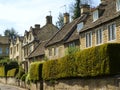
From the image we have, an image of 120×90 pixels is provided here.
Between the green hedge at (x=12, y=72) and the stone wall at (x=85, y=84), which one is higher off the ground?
the green hedge at (x=12, y=72)

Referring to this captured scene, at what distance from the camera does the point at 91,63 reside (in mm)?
28938

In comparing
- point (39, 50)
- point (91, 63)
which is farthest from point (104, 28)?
point (39, 50)

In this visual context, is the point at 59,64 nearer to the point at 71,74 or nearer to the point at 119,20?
the point at 71,74

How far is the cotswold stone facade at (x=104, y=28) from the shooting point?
3541 cm

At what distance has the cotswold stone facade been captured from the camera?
3541 cm

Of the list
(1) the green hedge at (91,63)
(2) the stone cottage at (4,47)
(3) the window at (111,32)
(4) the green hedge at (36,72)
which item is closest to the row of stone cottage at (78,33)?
(3) the window at (111,32)

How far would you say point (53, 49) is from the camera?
55625 mm

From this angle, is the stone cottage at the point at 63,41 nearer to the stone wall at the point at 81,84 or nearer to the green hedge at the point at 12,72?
the stone wall at the point at 81,84

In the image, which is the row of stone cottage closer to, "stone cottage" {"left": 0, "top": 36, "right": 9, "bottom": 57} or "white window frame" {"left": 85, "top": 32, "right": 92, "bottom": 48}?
"white window frame" {"left": 85, "top": 32, "right": 92, "bottom": 48}

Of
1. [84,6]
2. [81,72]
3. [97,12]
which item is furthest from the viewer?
[84,6]

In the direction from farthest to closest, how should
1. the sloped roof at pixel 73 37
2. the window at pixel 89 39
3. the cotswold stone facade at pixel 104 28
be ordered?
the sloped roof at pixel 73 37, the window at pixel 89 39, the cotswold stone facade at pixel 104 28

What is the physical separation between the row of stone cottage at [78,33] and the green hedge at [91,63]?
5197 mm

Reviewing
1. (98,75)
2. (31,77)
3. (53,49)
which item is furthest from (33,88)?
(98,75)

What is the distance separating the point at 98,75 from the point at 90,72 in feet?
4.92
